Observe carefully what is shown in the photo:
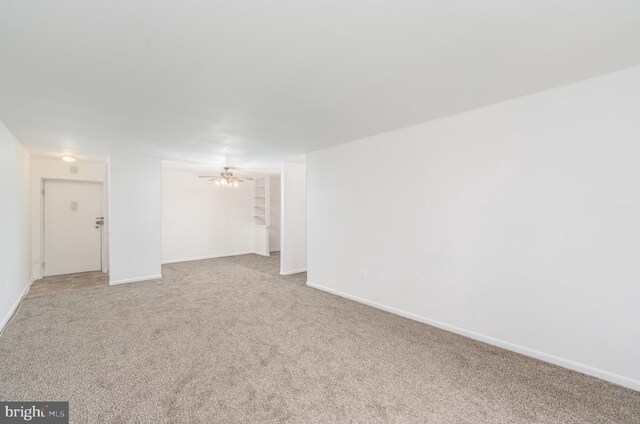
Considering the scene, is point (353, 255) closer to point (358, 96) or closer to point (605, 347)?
point (358, 96)

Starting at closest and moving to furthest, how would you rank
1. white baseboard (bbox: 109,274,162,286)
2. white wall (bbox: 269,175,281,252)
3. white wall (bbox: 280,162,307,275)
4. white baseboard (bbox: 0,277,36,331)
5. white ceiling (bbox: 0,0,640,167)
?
1. white ceiling (bbox: 0,0,640,167)
2. white baseboard (bbox: 0,277,36,331)
3. white baseboard (bbox: 109,274,162,286)
4. white wall (bbox: 280,162,307,275)
5. white wall (bbox: 269,175,281,252)

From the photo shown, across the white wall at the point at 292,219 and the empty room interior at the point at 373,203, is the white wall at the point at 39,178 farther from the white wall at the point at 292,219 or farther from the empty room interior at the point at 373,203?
the white wall at the point at 292,219

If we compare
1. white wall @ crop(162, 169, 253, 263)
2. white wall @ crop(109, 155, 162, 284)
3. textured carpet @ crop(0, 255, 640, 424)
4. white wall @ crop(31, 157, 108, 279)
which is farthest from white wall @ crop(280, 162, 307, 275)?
white wall @ crop(31, 157, 108, 279)

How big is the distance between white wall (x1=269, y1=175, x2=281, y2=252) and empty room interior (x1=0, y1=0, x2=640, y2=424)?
13.8 feet

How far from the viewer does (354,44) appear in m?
1.74

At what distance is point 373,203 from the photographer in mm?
3959

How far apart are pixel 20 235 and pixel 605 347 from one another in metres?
6.98

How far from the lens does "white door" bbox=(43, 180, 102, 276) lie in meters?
5.49

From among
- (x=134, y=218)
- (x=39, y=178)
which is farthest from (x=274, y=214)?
(x=39, y=178)

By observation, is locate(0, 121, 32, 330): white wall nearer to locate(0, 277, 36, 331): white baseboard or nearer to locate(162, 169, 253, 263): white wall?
locate(0, 277, 36, 331): white baseboard

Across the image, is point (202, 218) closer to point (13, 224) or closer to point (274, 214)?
point (274, 214)

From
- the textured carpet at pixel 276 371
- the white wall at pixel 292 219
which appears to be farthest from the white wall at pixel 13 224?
the white wall at pixel 292 219

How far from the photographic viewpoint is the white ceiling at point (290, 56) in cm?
146

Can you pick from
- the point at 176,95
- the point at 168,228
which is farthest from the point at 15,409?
the point at 168,228
